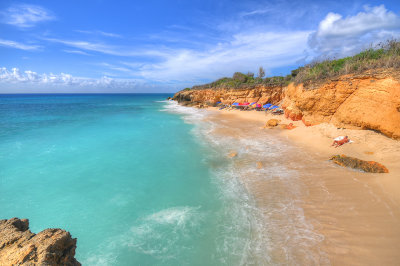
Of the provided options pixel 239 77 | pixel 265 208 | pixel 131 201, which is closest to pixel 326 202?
pixel 265 208

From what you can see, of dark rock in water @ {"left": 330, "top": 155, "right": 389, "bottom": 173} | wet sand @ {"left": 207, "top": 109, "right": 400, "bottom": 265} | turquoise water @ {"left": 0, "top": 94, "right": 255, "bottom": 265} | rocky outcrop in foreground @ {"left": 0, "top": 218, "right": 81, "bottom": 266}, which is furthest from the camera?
dark rock in water @ {"left": 330, "top": 155, "right": 389, "bottom": 173}

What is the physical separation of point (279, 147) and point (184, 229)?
8.17 metres

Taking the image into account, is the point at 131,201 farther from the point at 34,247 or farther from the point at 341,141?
the point at 341,141

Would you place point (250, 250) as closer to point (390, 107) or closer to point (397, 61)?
point (390, 107)

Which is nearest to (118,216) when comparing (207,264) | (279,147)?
(207,264)

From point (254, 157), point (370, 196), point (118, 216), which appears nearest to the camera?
point (370, 196)

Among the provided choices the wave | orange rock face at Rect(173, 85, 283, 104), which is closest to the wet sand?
the wave

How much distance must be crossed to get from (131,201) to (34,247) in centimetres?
459

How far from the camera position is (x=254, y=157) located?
9.96 meters

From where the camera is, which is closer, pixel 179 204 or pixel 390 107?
pixel 179 204

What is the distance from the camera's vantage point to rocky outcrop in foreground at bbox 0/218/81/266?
90.2 inches

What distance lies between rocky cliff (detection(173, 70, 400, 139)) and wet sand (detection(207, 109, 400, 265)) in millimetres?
739

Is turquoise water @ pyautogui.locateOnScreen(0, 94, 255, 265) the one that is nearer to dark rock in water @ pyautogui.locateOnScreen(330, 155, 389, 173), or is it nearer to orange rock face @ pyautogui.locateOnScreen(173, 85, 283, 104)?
dark rock in water @ pyautogui.locateOnScreen(330, 155, 389, 173)

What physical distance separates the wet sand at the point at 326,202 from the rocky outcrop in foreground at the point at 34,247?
4101 mm
